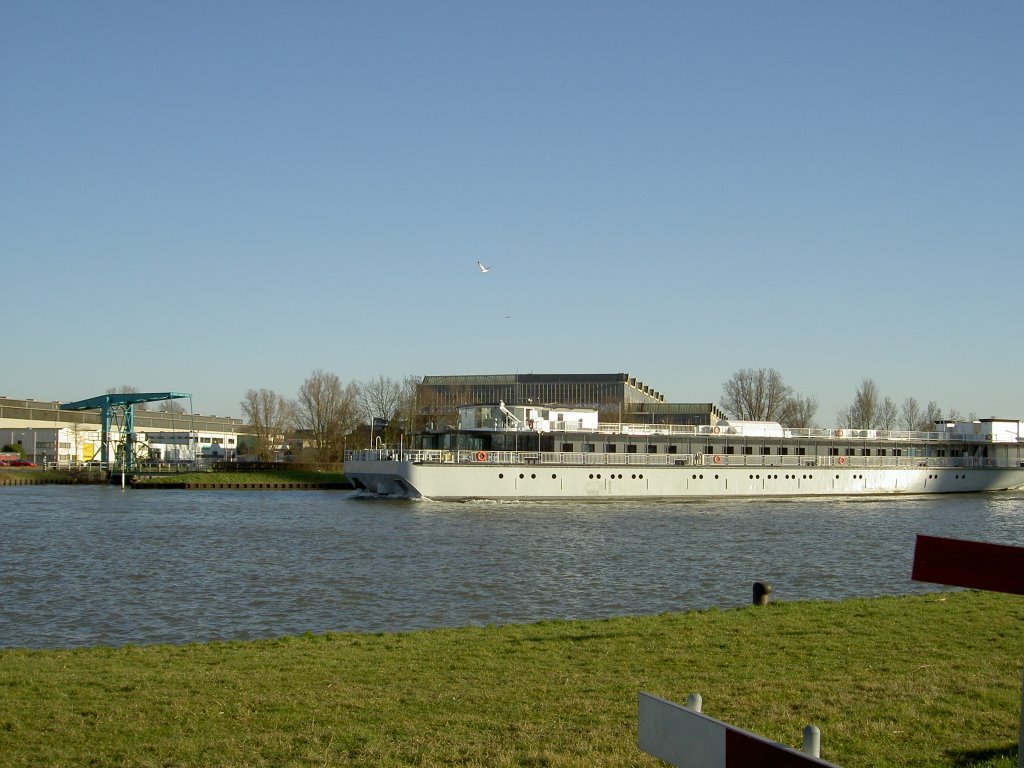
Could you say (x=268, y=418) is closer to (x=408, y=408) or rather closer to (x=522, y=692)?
(x=408, y=408)

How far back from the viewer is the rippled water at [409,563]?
19219mm

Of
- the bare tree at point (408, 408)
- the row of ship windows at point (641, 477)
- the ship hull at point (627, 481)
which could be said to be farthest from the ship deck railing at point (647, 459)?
the bare tree at point (408, 408)

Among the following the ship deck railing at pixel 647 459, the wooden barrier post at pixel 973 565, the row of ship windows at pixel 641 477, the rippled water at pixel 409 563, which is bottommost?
the rippled water at pixel 409 563

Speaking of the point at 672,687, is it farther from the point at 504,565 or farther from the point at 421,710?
the point at 504,565

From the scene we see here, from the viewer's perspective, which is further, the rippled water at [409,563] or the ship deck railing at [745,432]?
the ship deck railing at [745,432]

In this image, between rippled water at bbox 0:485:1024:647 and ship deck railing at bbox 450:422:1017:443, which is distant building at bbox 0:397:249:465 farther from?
rippled water at bbox 0:485:1024:647

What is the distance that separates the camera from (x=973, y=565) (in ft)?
14.9

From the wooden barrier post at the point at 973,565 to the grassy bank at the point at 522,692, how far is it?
9.35 ft

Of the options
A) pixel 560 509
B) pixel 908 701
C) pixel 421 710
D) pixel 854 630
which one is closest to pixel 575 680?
pixel 421 710

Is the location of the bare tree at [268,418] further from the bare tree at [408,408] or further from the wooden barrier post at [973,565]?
the wooden barrier post at [973,565]

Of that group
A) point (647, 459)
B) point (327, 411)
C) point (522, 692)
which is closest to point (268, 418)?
point (327, 411)

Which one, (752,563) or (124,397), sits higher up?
(124,397)

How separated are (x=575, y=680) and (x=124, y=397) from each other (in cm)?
8157

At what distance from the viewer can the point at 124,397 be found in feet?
280
